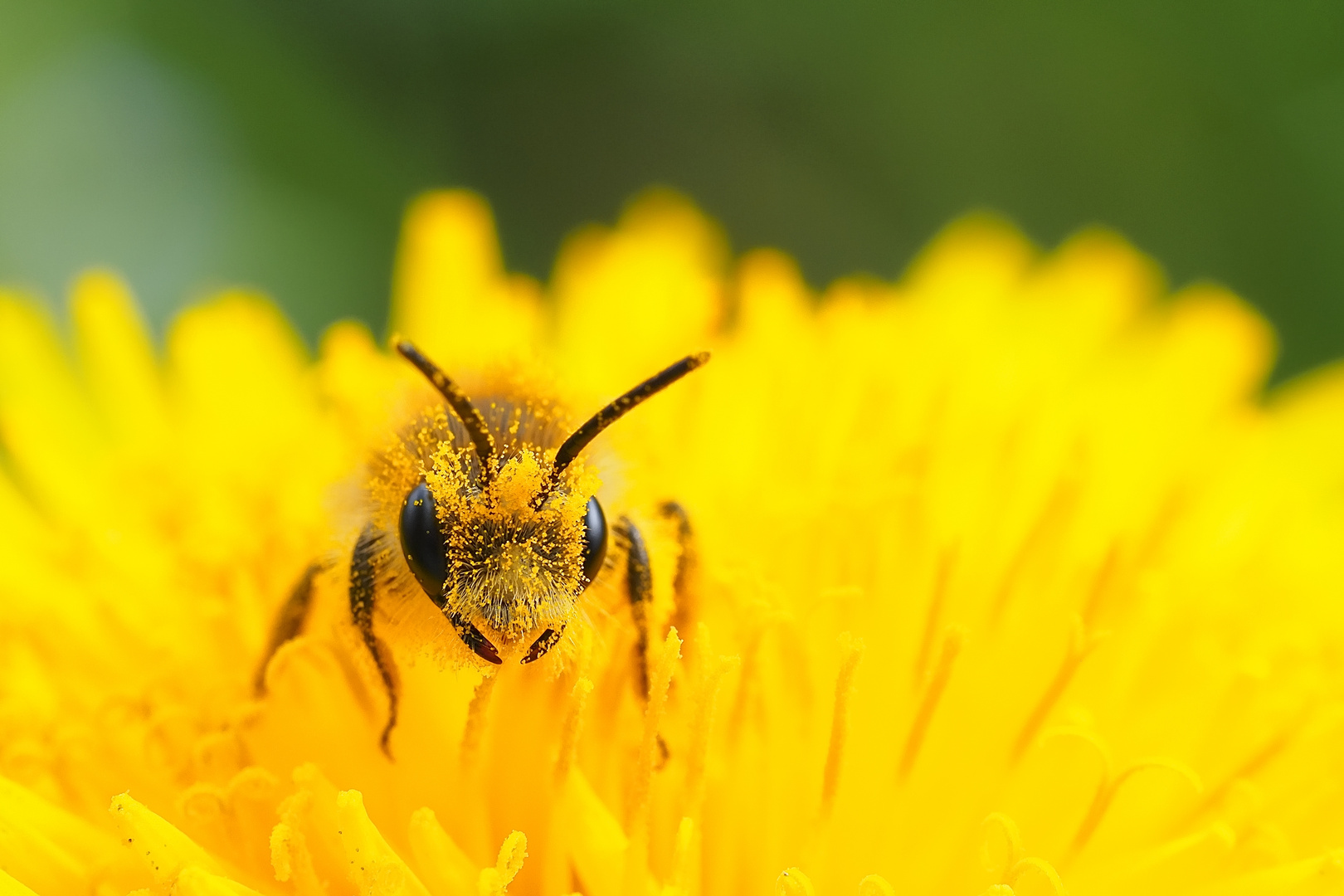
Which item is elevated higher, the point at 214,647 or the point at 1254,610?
the point at 1254,610

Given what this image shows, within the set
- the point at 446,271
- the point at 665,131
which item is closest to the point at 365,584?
the point at 446,271

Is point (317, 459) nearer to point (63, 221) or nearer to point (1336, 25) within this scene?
point (63, 221)

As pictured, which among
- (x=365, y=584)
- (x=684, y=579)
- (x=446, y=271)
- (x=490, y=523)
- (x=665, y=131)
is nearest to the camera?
(x=490, y=523)

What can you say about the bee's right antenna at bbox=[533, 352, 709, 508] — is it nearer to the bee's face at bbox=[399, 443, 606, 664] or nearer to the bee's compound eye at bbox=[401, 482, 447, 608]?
the bee's face at bbox=[399, 443, 606, 664]

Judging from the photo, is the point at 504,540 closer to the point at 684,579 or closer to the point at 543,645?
the point at 543,645

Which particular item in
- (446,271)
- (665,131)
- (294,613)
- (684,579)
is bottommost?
(294,613)

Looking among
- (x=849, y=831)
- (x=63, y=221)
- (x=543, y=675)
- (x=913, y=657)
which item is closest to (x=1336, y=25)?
(x=913, y=657)

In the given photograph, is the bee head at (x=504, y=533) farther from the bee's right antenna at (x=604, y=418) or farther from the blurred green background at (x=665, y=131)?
the blurred green background at (x=665, y=131)
